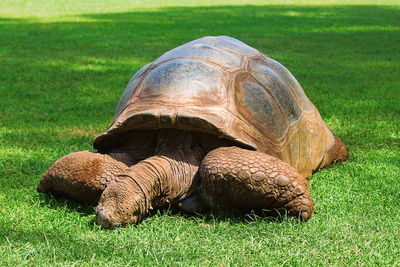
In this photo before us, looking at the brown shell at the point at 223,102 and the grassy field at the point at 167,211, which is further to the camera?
the brown shell at the point at 223,102

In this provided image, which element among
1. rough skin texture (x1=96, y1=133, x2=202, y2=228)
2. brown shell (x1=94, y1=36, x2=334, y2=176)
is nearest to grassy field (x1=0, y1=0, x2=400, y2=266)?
rough skin texture (x1=96, y1=133, x2=202, y2=228)

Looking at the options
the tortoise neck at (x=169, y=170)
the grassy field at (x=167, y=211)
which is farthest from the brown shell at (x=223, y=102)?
the grassy field at (x=167, y=211)

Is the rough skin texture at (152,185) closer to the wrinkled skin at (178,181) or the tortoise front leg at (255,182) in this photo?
the wrinkled skin at (178,181)

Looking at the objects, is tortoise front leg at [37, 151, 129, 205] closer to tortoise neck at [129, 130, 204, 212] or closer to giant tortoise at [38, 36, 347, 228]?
giant tortoise at [38, 36, 347, 228]

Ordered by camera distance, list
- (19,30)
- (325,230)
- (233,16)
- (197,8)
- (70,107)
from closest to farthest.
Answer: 1. (325,230)
2. (70,107)
3. (19,30)
4. (233,16)
5. (197,8)

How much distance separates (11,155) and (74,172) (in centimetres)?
134

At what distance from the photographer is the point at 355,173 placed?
170 inches

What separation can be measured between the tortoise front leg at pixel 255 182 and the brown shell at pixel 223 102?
0.64ft

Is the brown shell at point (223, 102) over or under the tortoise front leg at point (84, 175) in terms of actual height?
over

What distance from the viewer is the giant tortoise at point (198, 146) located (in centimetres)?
327

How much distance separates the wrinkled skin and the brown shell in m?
0.16

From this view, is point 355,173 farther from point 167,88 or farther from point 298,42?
point 298,42

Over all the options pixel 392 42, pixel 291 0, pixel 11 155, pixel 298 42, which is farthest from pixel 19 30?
pixel 291 0

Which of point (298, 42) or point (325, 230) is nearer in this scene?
point (325, 230)
